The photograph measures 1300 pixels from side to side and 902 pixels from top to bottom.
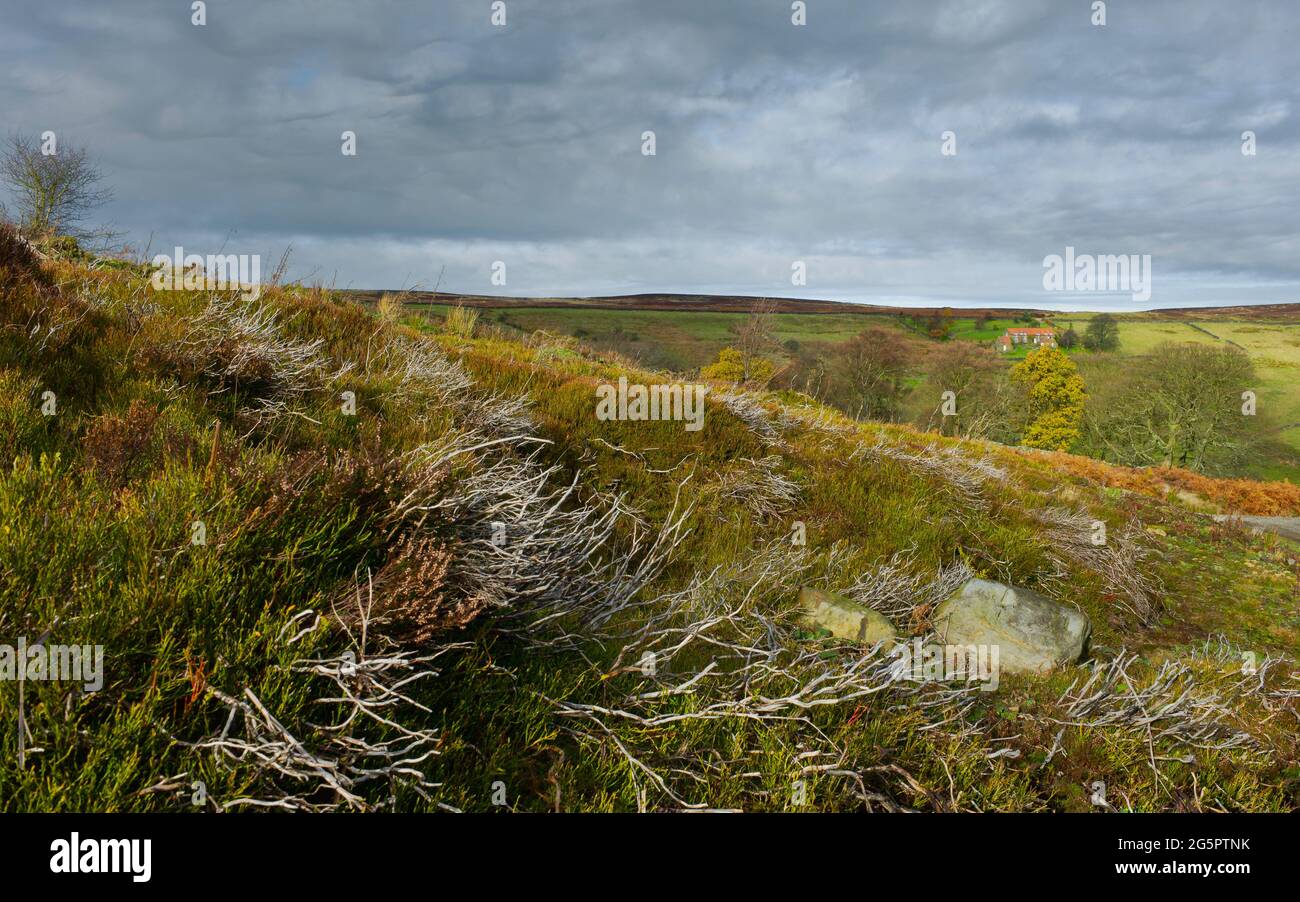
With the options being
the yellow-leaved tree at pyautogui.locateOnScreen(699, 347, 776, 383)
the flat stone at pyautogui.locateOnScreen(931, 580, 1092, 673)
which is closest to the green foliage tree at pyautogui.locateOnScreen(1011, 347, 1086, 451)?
the yellow-leaved tree at pyautogui.locateOnScreen(699, 347, 776, 383)

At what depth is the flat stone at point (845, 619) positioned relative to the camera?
4.89m

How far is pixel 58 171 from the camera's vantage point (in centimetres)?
2803

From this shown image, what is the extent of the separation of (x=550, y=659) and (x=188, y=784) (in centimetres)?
155

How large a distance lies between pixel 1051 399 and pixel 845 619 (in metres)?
51.8

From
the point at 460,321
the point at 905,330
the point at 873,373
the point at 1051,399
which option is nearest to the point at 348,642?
the point at 460,321

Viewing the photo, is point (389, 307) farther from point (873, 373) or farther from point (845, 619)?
point (873, 373)

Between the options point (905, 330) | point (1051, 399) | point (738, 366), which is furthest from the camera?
point (905, 330)

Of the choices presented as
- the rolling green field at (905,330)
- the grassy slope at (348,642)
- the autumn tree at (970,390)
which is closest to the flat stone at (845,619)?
the grassy slope at (348,642)

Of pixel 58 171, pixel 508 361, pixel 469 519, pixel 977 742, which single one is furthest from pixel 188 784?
pixel 58 171

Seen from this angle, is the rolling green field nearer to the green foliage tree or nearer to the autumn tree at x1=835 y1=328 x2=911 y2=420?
the autumn tree at x1=835 y1=328 x2=911 y2=420

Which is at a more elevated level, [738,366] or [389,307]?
[738,366]

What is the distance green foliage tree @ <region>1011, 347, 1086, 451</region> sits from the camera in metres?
47.3

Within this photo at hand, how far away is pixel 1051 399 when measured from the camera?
4822 centimetres
